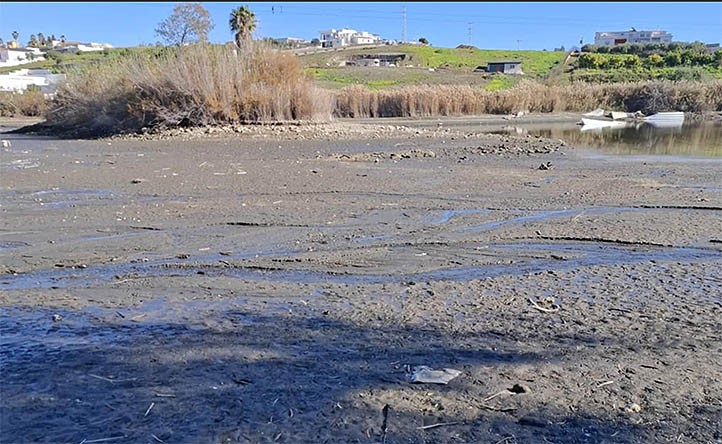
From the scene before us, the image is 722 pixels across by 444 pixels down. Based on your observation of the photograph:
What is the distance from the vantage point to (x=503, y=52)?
10825 centimetres

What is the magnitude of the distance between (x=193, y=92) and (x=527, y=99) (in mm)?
28586

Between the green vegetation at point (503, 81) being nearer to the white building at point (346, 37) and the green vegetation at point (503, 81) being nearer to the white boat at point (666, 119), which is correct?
the white boat at point (666, 119)

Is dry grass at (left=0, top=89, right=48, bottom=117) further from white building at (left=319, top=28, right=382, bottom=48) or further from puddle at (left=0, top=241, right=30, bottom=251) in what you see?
white building at (left=319, top=28, right=382, bottom=48)

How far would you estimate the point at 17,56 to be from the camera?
113 meters

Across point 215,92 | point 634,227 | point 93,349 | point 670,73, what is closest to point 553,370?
point 93,349

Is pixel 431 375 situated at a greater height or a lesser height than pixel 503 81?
lesser

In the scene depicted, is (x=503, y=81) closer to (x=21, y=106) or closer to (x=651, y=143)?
(x=651, y=143)

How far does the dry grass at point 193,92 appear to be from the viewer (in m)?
27.8

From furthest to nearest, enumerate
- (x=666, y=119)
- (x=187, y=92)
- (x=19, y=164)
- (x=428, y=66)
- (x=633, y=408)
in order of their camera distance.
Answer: (x=428, y=66) < (x=666, y=119) < (x=187, y=92) < (x=19, y=164) < (x=633, y=408)

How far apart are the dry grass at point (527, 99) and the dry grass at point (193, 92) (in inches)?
487

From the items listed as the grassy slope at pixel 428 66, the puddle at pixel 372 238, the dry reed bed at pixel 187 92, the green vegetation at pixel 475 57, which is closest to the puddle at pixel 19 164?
the dry reed bed at pixel 187 92

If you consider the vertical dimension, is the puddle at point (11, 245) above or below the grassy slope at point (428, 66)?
below

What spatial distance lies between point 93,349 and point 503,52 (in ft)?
365

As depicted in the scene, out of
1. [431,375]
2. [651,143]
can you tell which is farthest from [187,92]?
[431,375]
